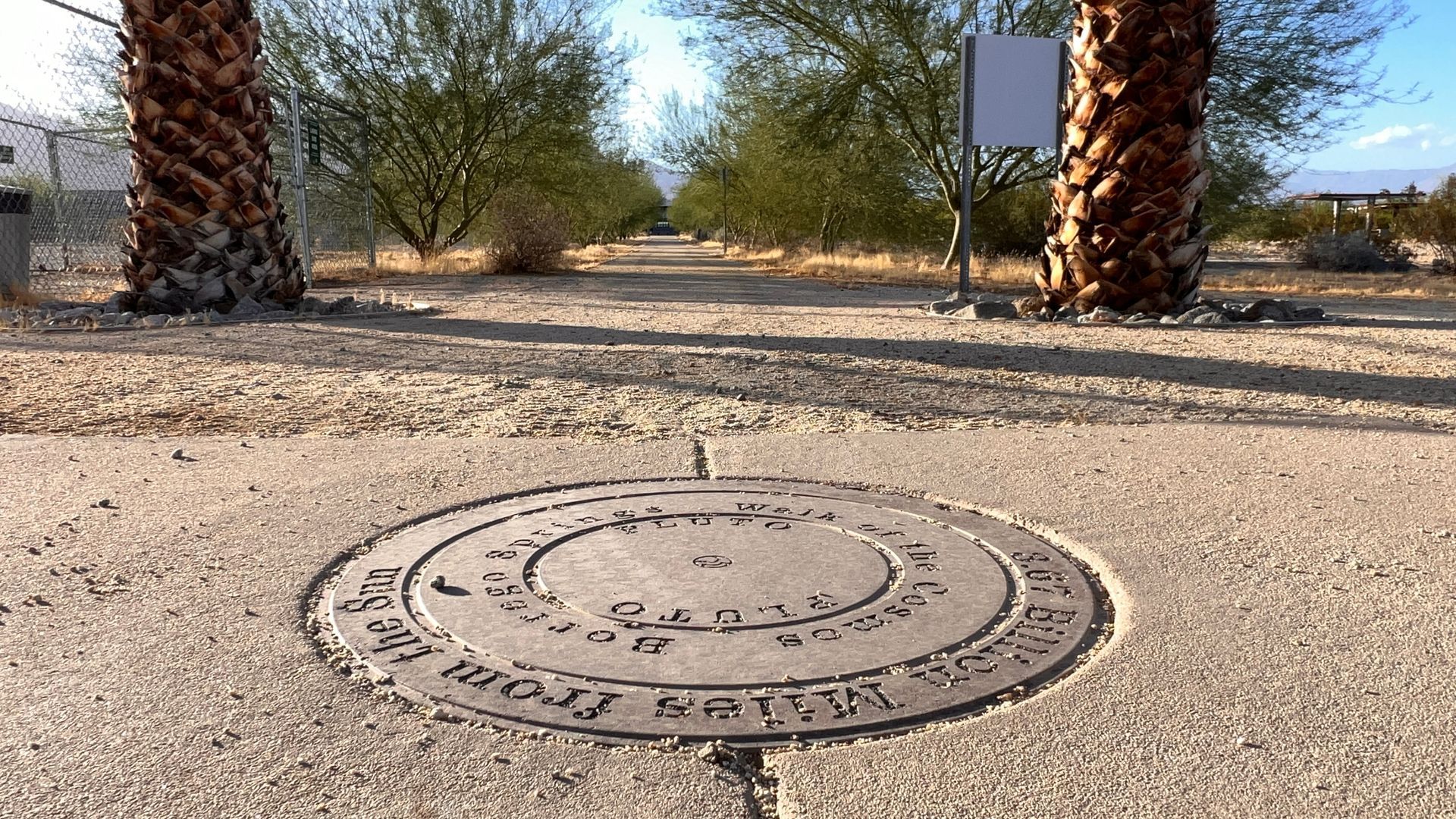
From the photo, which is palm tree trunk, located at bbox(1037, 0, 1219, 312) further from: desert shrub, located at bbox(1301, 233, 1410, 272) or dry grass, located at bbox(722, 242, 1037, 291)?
desert shrub, located at bbox(1301, 233, 1410, 272)

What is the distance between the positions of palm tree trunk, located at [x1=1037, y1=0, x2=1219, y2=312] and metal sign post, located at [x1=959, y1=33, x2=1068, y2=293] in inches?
95.2

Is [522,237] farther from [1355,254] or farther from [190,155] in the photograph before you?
[1355,254]

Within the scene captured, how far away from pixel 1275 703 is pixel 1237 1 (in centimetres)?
1894

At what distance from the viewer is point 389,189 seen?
79.8ft

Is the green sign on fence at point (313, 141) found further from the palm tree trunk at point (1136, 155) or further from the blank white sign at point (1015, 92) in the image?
the palm tree trunk at point (1136, 155)

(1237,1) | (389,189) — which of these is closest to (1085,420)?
(1237,1)

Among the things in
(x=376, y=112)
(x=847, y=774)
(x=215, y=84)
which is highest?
(x=376, y=112)

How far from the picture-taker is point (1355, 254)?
87.2 feet

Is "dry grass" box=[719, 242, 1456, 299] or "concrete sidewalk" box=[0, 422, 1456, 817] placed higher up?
"dry grass" box=[719, 242, 1456, 299]

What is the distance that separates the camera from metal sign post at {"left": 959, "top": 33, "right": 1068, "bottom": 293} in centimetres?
1266

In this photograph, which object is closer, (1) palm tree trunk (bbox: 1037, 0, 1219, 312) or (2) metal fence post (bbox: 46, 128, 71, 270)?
(1) palm tree trunk (bbox: 1037, 0, 1219, 312)

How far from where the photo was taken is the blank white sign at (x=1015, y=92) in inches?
500

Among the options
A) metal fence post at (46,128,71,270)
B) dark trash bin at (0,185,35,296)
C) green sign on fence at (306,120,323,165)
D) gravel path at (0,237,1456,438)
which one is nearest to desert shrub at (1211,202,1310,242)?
gravel path at (0,237,1456,438)

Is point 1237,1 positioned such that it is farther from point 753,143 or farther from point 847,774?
point 847,774
